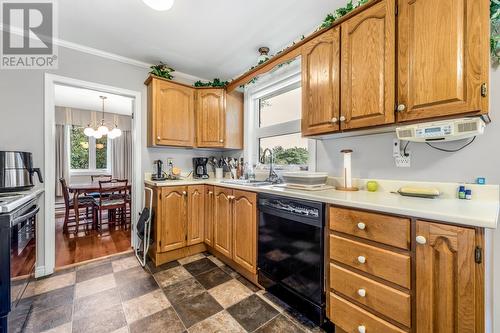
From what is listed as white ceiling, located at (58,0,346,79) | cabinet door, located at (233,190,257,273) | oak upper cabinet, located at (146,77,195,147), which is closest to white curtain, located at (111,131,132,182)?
oak upper cabinet, located at (146,77,195,147)

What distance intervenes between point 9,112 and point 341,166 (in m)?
3.18

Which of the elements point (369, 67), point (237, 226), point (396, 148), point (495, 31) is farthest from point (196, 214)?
point (495, 31)

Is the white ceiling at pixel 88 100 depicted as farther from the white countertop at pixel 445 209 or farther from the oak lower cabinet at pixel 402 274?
the oak lower cabinet at pixel 402 274

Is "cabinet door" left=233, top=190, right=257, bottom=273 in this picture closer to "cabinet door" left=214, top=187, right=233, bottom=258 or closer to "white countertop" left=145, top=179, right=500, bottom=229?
"cabinet door" left=214, top=187, right=233, bottom=258

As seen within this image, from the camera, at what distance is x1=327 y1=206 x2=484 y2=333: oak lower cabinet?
858 millimetres

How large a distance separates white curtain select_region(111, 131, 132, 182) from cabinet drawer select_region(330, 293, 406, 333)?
6.07m

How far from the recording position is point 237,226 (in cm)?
210

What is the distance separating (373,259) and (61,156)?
6678 millimetres

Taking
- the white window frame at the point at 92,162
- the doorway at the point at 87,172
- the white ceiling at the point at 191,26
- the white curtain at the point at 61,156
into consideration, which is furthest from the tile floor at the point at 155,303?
the white window frame at the point at 92,162

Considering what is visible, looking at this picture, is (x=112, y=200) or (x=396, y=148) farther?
(x=112, y=200)

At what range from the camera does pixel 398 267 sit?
1036 millimetres

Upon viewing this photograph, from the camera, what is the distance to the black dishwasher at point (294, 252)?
1389mm

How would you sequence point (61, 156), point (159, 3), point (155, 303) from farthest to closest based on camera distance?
point (61, 156) → point (155, 303) → point (159, 3)

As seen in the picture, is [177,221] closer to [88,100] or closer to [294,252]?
[294,252]
